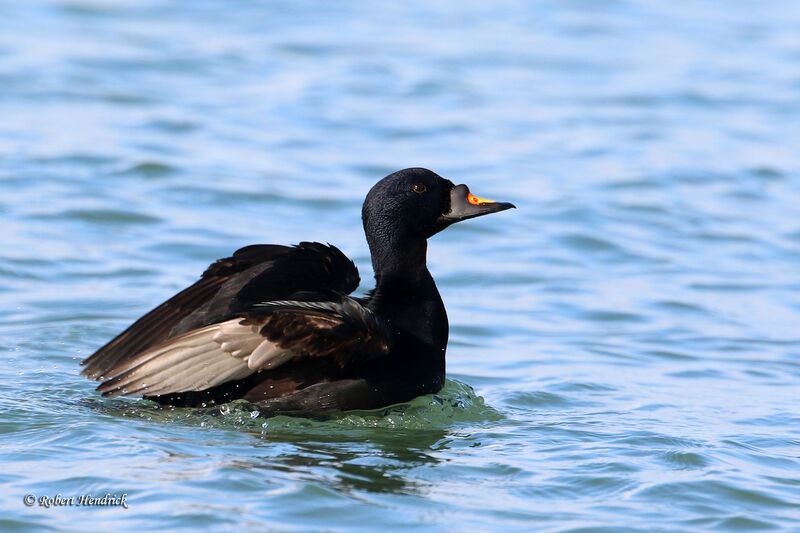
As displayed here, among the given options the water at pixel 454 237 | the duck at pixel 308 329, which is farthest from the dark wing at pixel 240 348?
the water at pixel 454 237

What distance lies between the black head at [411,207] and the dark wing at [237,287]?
287 millimetres

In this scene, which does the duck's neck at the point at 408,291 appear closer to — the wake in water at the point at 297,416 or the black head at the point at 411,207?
the black head at the point at 411,207

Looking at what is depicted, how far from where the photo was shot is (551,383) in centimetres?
704

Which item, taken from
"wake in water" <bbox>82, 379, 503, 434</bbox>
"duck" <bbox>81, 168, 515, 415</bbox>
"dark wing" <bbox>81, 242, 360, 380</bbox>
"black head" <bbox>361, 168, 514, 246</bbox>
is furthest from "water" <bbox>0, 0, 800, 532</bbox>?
"black head" <bbox>361, 168, 514, 246</bbox>

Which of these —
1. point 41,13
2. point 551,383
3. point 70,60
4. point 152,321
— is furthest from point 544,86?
point 152,321

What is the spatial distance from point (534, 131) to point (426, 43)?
3989 millimetres

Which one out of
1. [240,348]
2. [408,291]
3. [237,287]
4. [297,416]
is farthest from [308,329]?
[408,291]

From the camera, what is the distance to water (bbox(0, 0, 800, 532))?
508 centimetres

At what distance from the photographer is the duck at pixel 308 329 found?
5570mm

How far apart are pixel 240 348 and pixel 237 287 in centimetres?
58
